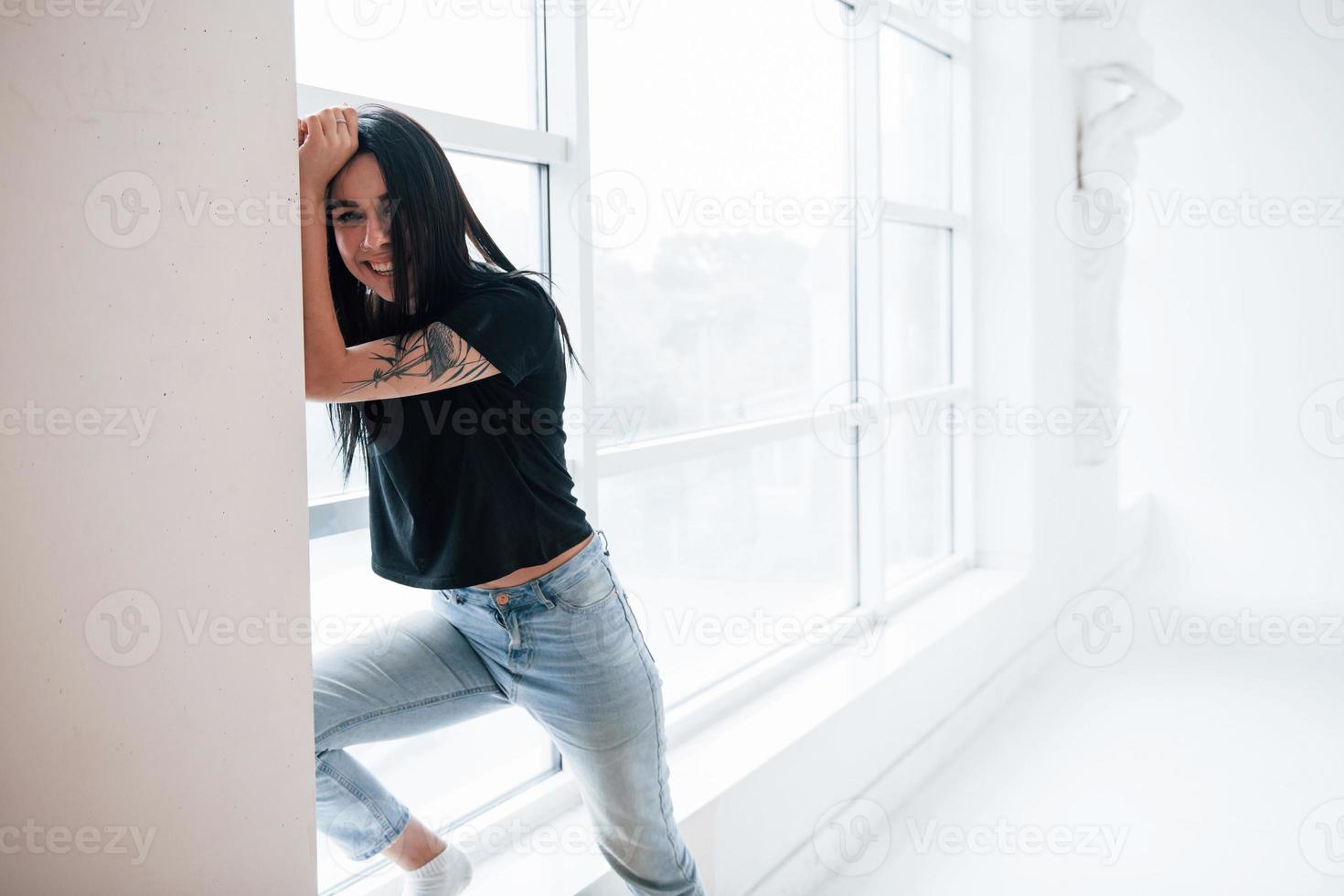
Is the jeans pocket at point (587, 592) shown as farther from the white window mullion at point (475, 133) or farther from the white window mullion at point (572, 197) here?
the white window mullion at point (475, 133)

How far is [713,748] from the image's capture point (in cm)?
200

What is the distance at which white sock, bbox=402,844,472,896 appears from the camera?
Answer: 129 centimetres

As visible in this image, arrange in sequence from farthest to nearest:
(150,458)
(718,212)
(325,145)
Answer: (718,212) → (325,145) → (150,458)

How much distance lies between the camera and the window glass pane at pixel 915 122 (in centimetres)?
300

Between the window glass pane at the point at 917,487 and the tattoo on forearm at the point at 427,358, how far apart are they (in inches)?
76.8

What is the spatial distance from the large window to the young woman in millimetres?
185

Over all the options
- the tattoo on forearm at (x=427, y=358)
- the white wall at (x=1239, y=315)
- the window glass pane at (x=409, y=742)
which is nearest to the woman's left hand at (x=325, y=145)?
the tattoo on forearm at (x=427, y=358)

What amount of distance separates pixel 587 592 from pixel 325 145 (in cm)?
61

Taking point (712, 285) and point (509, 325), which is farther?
point (712, 285)

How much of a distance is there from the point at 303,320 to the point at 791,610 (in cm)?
177

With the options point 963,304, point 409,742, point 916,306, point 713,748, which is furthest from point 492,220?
point 963,304

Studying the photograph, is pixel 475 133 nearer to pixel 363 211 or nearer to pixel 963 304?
pixel 363 211

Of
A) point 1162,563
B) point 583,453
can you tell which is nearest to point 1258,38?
point 1162,563

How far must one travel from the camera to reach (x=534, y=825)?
168cm
